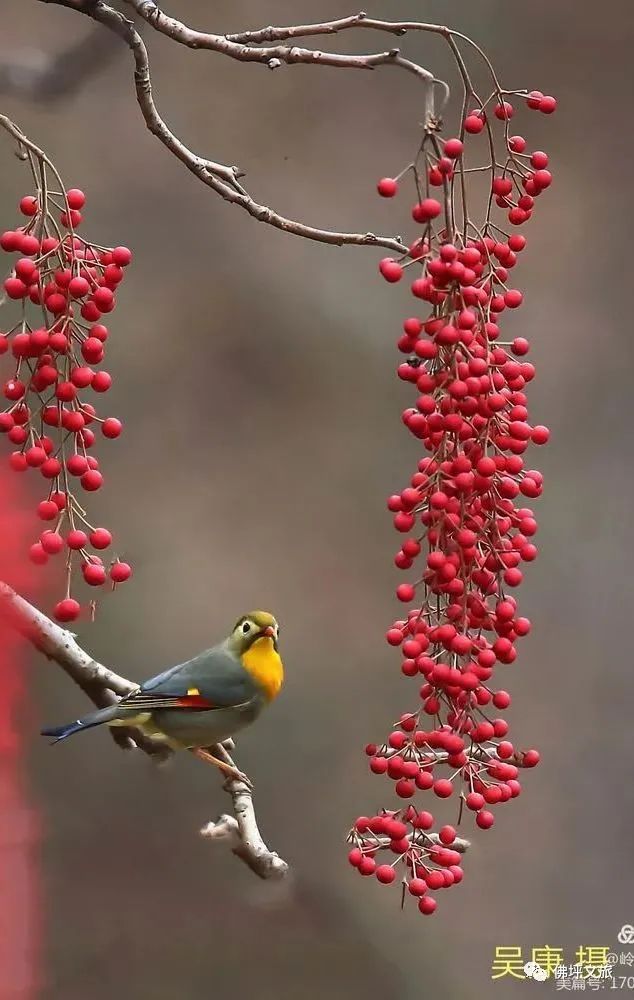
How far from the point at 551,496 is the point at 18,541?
57 cm

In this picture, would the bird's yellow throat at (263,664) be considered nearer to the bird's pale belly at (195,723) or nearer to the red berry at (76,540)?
the bird's pale belly at (195,723)

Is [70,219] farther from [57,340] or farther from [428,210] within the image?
[428,210]

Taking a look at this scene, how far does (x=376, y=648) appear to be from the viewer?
3.35 ft

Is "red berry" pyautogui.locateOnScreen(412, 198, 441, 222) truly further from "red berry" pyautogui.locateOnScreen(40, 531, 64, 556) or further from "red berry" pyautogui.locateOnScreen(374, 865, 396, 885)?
"red berry" pyautogui.locateOnScreen(374, 865, 396, 885)

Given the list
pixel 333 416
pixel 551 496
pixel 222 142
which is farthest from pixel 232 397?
pixel 551 496

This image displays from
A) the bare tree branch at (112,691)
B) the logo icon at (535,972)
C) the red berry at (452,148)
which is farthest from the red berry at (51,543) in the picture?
the logo icon at (535,972)

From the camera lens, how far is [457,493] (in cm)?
65

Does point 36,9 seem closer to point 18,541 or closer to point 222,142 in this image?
point 222,142

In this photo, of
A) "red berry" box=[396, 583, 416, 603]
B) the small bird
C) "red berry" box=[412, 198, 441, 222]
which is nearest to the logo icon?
the small bird

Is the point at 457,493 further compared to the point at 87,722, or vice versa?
the point at 87,722

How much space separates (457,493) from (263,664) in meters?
0.23

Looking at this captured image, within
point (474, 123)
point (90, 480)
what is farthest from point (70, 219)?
point (474, 123)

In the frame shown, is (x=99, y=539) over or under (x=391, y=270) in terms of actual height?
under

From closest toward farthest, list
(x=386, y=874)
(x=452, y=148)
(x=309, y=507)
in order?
(x=452, y=148), (x=386, y=874), (x=309, y=507)
